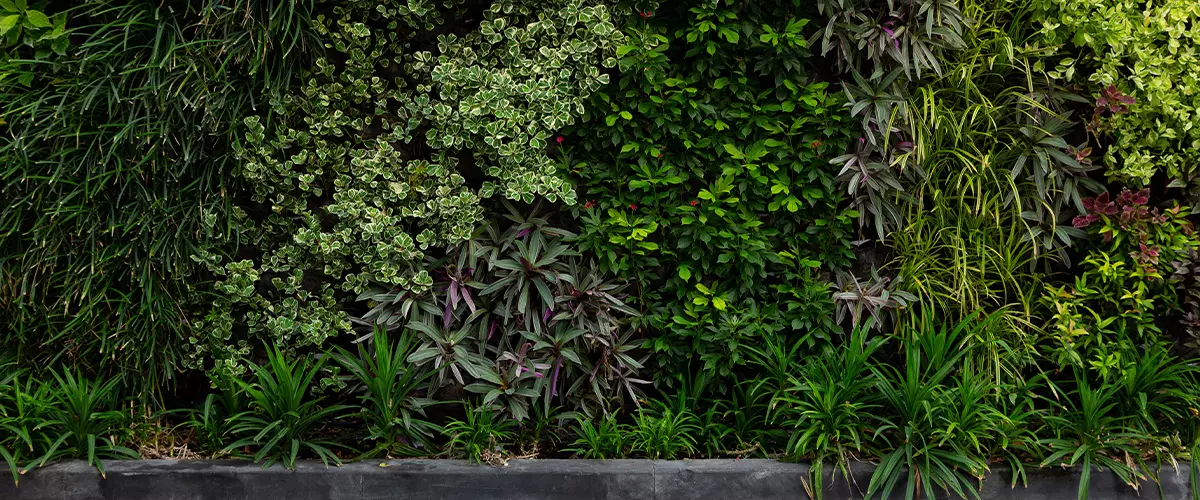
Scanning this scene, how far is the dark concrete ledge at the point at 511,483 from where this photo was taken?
3213 mm

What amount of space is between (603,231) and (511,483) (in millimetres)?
1161

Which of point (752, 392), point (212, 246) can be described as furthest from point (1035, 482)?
point (212, 246)

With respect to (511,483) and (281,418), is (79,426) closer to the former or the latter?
(281,418)

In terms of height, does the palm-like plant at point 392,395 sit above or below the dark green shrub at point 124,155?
below

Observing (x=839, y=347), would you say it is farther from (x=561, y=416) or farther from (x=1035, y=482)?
(x=561, y=416)

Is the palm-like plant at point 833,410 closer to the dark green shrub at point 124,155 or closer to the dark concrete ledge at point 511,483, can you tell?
the dark concrete ledge at point 511,483

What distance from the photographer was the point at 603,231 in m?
3.61

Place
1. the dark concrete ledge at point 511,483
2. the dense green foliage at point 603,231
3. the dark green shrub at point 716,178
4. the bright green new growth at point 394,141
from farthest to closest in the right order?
the dark green shrub at point 716,178
the bright green new growth at point 394,141
the dense green foliage at point 603,231
the dark concrete ledge at point 511,483

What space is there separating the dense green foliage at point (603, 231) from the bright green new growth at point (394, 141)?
18mm

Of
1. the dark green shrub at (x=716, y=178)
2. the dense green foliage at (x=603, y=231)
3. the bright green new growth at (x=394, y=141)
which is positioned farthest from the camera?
the dark green shrub at (x=716, y=178)

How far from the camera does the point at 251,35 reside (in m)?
3.24

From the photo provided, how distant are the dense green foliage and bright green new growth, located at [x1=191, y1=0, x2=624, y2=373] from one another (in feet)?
0.06

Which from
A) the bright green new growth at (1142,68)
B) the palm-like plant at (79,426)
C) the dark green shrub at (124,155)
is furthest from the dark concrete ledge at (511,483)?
the bright green new growth at (1142,68)

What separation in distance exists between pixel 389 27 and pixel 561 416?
1891 millimetres
